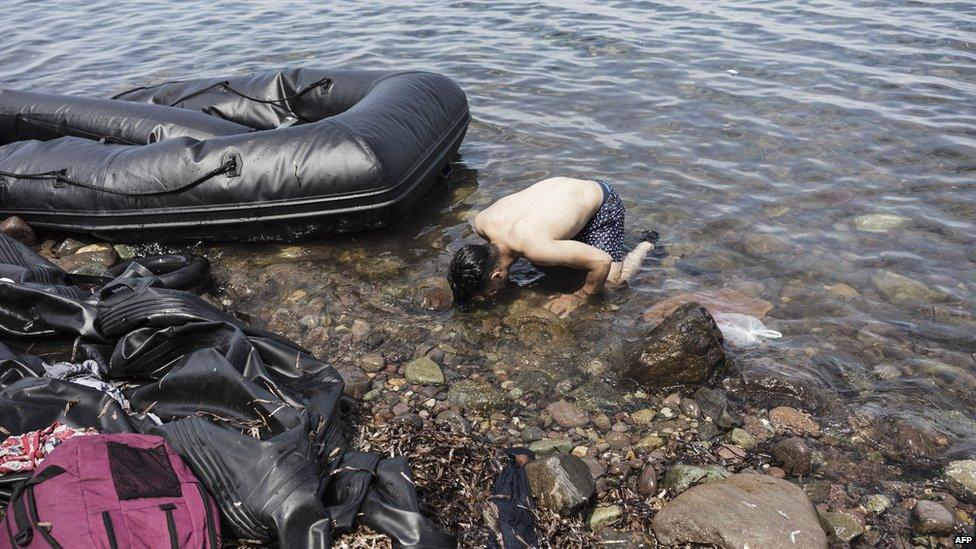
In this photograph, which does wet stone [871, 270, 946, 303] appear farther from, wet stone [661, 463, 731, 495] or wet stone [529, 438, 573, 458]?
wet stone [529, 438, 573, 458]

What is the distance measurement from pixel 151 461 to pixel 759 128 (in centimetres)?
681

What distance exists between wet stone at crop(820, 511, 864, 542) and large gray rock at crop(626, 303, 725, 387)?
1.11 meters

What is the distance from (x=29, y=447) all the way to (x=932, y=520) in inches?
153

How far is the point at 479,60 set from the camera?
10523 mm

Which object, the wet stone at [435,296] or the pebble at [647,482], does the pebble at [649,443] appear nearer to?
the pebble at [647,482]

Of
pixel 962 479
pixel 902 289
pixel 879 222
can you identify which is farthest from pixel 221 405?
pixel 879 222

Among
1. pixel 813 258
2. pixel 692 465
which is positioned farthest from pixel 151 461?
pixel 813 258

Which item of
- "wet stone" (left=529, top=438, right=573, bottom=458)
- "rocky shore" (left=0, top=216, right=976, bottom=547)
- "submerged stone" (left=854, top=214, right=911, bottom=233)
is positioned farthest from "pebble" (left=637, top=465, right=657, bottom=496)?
"submerged stone" (left=854, top=214, right=911, bottom=233)

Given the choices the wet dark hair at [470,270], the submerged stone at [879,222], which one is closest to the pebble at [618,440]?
the wet dark hair at [470,270]

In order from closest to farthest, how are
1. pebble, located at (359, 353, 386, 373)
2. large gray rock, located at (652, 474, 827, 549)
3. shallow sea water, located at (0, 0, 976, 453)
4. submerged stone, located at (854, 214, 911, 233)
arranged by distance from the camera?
large gray rock, located at (652, 474, 827, 549) < pebble, located at (359, 353, 386, 373) < shallow sea water, located at (0, 0, 976, 453) < submerged stone, located at (854, 214, 911, 233)

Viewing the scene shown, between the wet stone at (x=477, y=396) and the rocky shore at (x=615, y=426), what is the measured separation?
0.4 inches

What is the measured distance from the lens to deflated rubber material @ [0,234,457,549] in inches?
117

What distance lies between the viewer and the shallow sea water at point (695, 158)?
484cm

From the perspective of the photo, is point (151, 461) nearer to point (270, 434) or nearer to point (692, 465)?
point (270, 434)
